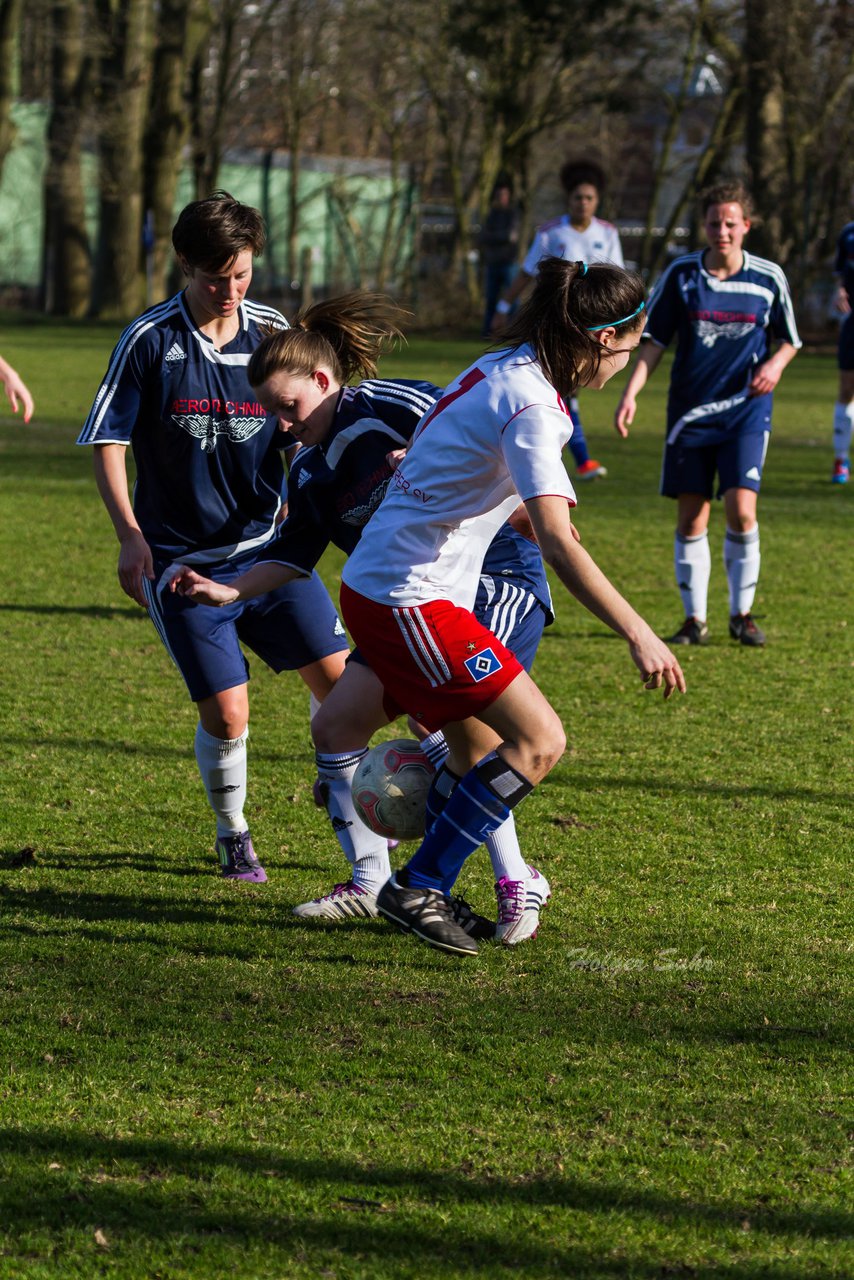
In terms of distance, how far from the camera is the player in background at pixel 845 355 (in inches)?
496

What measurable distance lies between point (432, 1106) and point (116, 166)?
110 feet

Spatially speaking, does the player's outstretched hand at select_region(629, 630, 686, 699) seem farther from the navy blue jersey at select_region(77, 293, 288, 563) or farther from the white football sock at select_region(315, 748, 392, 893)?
the navy blue jersey at select_region(77, 293, 288, 563)

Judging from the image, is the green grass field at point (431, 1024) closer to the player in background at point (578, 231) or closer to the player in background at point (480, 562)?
the player in background at point (480, 562)

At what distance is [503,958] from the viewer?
13.4 ft

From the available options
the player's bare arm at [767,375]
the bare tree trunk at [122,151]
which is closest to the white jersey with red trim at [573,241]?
the player's bare arm at [767,375]

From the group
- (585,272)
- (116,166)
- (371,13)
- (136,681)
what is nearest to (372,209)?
(371,13)

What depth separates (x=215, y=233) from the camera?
4.22m

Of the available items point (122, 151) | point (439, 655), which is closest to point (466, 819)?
point (439, 655)

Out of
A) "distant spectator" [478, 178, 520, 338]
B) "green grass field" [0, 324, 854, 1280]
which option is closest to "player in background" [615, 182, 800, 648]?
"green grass field" [0, 324, 854, 1280]

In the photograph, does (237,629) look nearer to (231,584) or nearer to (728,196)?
(231,584)

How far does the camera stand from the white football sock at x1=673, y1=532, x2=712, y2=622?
801cm

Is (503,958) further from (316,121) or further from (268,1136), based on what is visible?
(316,121)

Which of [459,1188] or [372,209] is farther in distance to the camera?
[372,209]

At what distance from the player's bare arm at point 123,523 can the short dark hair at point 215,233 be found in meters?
0.58
